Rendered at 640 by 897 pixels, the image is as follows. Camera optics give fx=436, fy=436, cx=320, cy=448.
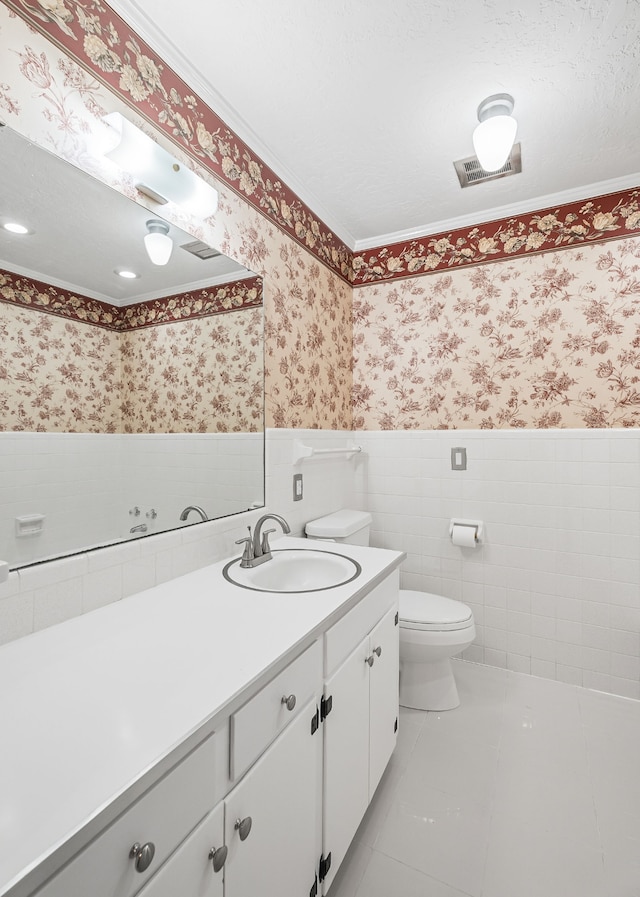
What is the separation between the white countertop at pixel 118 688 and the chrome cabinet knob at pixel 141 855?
10cm

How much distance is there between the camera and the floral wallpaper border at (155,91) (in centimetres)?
110

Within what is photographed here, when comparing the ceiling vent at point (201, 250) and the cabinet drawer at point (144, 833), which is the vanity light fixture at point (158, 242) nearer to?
the ceiling vent at point (201, 250)

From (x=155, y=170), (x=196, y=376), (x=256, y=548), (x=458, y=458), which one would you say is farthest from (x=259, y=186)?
(x=458, y=458)

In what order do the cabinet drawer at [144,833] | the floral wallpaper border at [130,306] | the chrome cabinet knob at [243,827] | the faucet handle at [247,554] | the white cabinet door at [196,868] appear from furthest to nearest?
1. the faucet handle at [247,554]
2. the floral wallpaper border at [130,306]
3. the chrome cabinet knob at [243,827]
4. the white cabinet door at [196,868]
5. the cabinet drawer at [144,833]

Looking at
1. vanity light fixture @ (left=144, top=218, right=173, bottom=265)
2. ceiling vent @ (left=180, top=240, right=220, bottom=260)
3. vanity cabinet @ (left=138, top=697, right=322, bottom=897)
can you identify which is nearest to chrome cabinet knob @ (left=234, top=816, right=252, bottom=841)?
vanity cabinet @ (left=138, top=697, right=322, bottom=897)

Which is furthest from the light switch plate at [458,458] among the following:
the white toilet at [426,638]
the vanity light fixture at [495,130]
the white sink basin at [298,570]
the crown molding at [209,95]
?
the crown molding at [209,95]

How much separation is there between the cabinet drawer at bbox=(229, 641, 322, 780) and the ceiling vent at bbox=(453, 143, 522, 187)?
206 cm

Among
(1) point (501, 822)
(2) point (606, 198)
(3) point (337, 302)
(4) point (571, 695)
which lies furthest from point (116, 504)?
(2) point (606, 198)

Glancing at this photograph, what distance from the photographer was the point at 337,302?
2.54 metres

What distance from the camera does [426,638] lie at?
1900 millimetres

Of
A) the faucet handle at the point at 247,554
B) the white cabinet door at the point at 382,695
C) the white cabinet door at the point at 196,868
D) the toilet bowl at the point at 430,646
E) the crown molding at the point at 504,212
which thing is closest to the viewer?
the white cabinet door at the point at 196,868

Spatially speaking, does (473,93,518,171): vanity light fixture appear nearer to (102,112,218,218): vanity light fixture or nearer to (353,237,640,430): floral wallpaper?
(353,237,640,430): floral wallpaper

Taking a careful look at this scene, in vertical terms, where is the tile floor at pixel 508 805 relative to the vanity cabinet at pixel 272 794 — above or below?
below

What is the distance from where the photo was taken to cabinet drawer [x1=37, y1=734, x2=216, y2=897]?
19.9 inches
